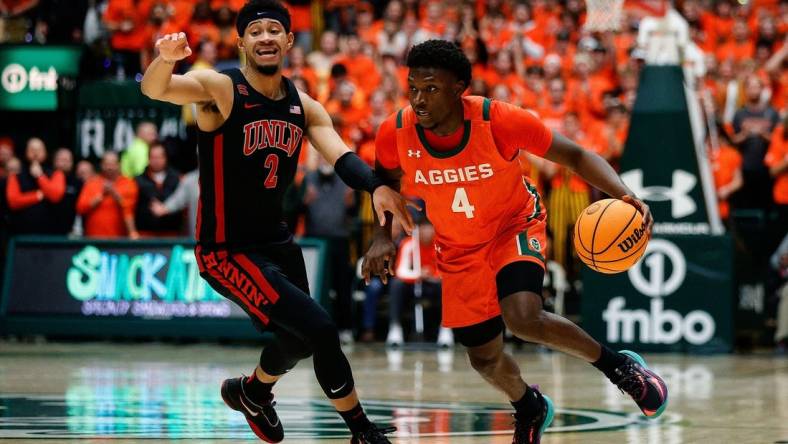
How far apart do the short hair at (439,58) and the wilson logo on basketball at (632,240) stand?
1183mm

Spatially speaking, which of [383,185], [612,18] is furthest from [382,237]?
[612,18]

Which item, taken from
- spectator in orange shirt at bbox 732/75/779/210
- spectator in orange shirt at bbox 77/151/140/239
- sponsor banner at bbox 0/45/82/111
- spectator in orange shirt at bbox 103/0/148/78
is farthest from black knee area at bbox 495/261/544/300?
spectator in orange shirt at bbox 103/0/148/78

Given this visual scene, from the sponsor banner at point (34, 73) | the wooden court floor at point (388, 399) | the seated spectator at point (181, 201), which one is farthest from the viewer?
the sponsor banner at point (34, 73)

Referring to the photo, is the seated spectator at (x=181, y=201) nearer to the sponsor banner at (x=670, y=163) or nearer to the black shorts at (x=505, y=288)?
the sponsor banner at (x=670, y=163)

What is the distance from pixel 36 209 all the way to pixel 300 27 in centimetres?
551

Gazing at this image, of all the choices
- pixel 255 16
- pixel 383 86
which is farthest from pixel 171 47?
pixel 383 86

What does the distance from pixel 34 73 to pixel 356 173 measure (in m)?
12.3

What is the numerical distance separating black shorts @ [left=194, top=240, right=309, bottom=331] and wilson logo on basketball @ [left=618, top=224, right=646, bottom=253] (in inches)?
66.6

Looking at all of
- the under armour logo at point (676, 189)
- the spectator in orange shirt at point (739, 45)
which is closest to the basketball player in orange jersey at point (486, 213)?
the under armour logo at point (676, 189)

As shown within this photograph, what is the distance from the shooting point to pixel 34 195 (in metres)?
17.0

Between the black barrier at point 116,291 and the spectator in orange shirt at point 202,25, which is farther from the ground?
the spectator in orange shirt at point 202,25

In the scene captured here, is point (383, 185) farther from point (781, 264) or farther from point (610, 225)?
point (781, 264)

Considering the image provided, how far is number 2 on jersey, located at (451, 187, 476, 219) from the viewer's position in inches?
289

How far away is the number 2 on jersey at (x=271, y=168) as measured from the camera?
7348mm
